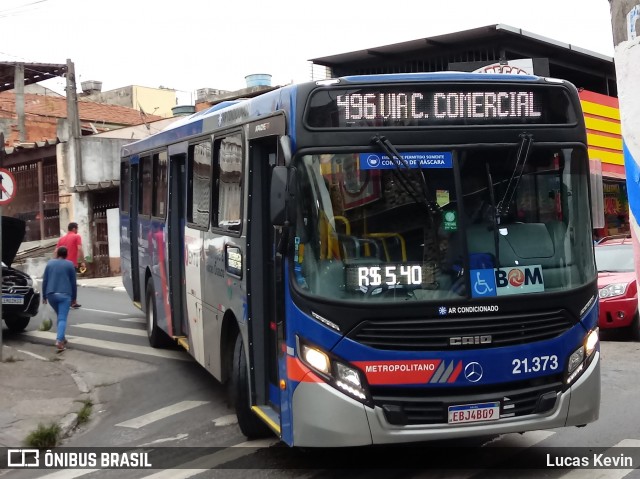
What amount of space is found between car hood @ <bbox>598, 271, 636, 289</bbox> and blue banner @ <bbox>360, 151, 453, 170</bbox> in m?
7.82

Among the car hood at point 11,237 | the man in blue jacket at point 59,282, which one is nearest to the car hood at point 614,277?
the man in blue jacket at point 59,282

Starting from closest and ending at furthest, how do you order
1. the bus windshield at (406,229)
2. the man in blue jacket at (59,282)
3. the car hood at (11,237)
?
the bus windshield at (406,229), the man in blue jacket at (59,282), the car hood at (11,237)

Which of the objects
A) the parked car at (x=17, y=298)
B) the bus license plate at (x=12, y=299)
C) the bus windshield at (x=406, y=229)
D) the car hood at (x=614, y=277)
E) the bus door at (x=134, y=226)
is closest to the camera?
the bus windshield at (x=406, y=229)

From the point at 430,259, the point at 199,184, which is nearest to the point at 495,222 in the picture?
the point at 430,259

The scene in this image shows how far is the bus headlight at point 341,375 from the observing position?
572 cm

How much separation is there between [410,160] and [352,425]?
1865 mm

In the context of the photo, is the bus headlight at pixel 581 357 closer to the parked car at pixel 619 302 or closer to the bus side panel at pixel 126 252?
the parked car at pixel 619 302

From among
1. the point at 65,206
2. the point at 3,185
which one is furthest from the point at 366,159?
the point at 65,206

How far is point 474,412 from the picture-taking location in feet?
19.0

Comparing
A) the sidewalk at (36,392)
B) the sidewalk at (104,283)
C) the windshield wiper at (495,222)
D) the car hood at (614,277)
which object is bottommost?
the sidewalk at (36,392)

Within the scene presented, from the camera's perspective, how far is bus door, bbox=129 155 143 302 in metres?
13.3

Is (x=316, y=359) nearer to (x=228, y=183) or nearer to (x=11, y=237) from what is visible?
(x=228, y=183)

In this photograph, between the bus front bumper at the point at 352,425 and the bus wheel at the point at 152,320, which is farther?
the bus wheel at the point at 152,320

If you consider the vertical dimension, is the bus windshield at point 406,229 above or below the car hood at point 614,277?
above
